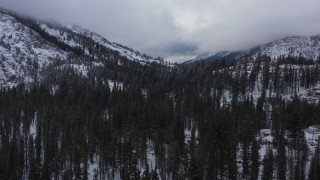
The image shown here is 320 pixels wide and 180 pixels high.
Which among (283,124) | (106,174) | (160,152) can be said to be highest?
(283,124)

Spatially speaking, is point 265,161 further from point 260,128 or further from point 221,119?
point 260,128

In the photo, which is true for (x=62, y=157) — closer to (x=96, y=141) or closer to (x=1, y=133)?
(x=96, y=141)

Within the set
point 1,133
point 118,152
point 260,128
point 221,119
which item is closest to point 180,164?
point 118,152

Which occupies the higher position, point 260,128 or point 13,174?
point 260,128

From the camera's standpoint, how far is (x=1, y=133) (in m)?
154

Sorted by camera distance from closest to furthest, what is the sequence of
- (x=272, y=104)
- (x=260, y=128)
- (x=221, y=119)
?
1. (x=221, y=119)
2. (x=260, y=128)
3. (x=272, y=104)

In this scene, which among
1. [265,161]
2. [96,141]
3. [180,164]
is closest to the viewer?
[265,161]

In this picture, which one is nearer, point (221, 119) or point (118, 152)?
point (118, 152)

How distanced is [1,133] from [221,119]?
301ft

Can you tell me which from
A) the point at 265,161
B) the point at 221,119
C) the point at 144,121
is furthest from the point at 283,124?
the point at 144,121

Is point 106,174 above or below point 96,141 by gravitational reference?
below

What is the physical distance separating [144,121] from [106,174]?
1363 inches

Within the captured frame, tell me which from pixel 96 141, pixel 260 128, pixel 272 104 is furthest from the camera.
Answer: pixel 272 104

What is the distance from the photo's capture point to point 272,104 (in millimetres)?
194875
